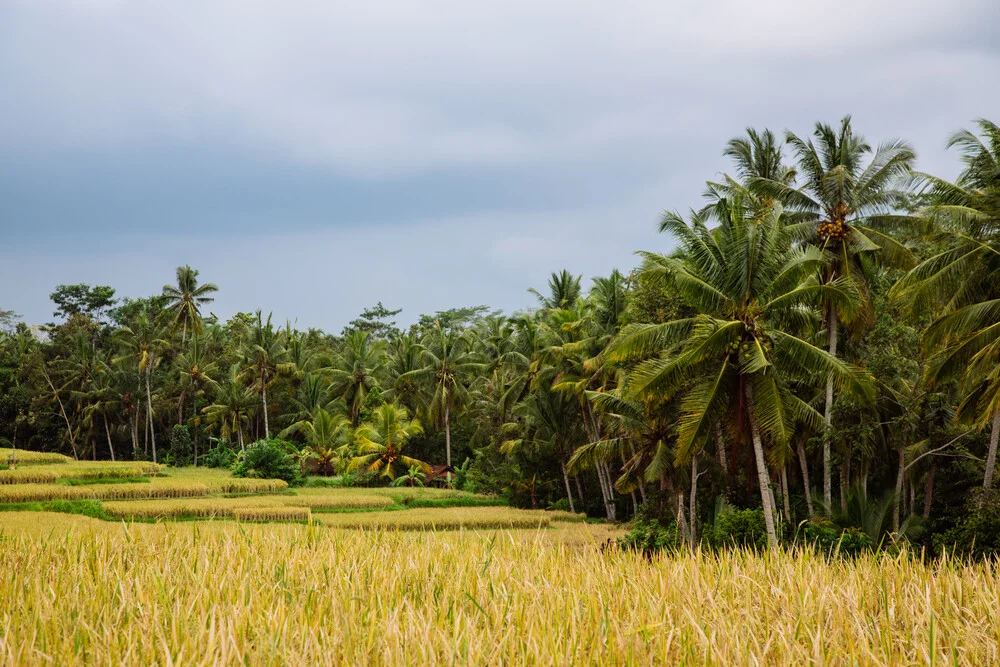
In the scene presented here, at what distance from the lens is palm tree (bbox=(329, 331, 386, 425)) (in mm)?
44688

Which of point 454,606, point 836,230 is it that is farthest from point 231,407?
point 454,606

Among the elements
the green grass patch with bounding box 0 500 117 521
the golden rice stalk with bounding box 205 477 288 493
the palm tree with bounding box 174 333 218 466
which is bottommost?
the golden rice stalk with bounding box 205 477 288 493

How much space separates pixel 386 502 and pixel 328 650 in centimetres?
2742

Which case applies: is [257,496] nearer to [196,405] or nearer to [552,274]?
[552,274]

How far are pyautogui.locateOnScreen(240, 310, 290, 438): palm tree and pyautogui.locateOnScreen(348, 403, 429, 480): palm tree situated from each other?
826 centimetres

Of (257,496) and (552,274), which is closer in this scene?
(257,496)

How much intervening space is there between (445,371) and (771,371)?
1028 inches

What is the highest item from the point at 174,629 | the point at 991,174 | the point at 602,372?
the point at 991,174

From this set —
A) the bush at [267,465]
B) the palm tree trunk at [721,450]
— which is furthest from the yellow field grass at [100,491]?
the palm tree trunk at [721,450]

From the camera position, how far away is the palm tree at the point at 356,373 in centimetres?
4469

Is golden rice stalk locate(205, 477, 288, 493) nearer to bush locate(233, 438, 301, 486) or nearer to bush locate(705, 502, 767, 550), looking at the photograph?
bush locate(233, 438, 301, 486)

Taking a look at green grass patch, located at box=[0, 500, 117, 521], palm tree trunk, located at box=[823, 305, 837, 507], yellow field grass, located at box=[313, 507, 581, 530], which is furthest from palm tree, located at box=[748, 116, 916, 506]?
green grass patch, located at box=[0, 500, 117, 521]

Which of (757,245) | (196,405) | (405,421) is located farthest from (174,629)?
(196,405)

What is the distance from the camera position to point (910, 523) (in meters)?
19.1
